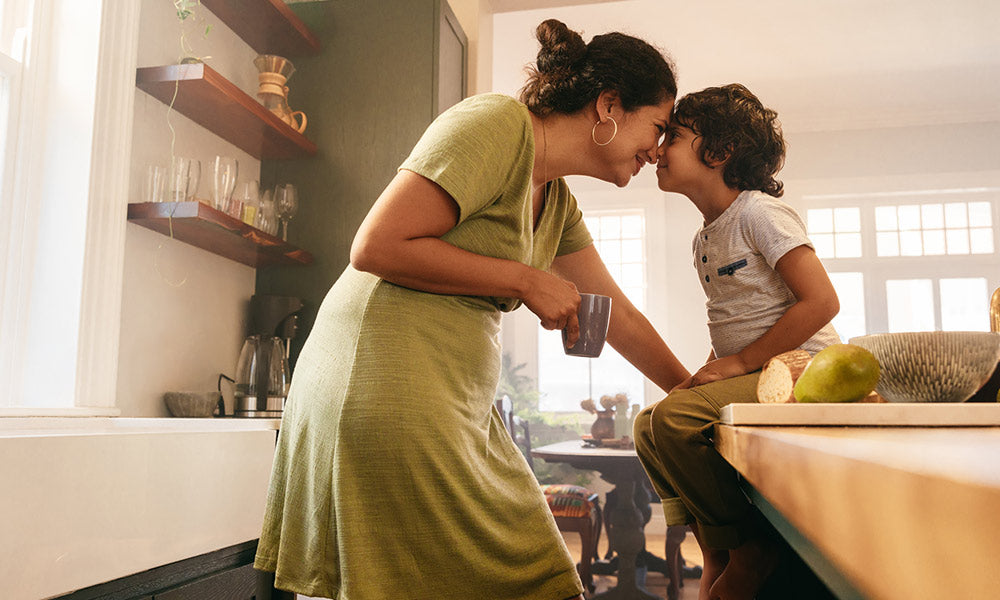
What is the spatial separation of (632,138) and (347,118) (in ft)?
5.23

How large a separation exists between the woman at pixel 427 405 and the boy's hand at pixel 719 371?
298mm

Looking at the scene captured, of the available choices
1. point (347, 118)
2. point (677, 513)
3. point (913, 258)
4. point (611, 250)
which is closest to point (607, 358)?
point (611, 250)

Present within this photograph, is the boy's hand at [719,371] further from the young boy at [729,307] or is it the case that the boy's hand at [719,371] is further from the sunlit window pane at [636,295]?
the sunlit window pane at [636,295]

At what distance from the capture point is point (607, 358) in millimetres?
6574

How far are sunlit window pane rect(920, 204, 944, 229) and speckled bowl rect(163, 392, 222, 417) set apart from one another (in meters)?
5.47

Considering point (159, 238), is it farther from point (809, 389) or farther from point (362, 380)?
point (809, 389)

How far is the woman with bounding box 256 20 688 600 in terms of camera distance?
1.00m

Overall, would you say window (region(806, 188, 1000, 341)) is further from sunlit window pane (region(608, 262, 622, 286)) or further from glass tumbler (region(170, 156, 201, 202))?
glass tumbler (region(170, 156, 201, 202))

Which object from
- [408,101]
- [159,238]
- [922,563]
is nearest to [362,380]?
[922,563]

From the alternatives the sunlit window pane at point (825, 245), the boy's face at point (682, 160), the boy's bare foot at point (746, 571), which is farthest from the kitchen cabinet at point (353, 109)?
the sunlit window pane at point (825, 245)

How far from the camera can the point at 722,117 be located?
163 centimetres

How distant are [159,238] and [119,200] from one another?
10.7 inches

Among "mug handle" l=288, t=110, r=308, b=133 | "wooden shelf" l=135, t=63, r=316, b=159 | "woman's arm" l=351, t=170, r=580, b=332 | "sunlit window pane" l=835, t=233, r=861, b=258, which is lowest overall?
"woman's arm" l=351, t=170, r=580, b=332

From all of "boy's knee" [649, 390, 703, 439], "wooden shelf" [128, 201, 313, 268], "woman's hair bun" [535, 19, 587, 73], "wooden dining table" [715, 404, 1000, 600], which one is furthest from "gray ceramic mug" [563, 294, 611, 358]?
"wooden shelf" [128, 201, 313, 268]
